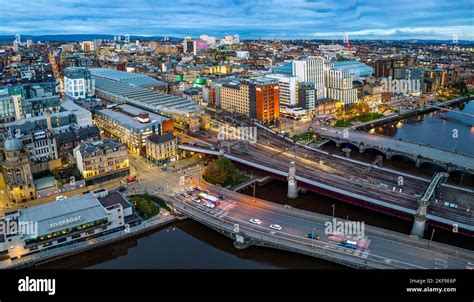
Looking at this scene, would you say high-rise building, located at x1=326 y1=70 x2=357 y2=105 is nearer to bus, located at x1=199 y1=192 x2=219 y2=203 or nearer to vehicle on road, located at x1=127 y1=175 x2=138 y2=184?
bus, located at x1=199 y1=192 x2=219 y2=203

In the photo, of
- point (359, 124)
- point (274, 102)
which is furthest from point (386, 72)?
point (274, 102)

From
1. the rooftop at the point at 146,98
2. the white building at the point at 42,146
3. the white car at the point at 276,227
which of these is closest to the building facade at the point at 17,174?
the white building at the point at 42,146

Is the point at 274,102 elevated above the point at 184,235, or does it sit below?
above

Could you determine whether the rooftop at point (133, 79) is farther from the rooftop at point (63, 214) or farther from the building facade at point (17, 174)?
the rooftop at point (63, 214)

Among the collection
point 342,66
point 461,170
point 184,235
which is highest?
point 342,66

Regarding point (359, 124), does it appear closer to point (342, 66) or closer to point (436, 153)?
point (436, 153)

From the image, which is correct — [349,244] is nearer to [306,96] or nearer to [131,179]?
[131,179]

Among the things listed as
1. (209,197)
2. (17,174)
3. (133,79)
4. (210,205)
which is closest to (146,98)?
(133,79)
